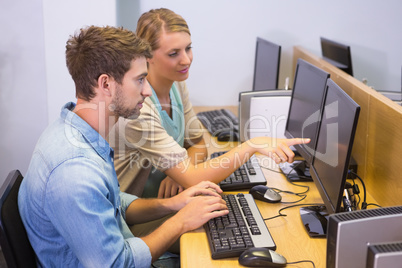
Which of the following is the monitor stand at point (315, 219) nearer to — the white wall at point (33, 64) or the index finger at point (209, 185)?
the index finger at point (209, 185)

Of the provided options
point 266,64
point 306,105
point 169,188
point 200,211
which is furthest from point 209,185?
point 266,64

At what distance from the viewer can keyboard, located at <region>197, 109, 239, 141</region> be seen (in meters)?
2.52

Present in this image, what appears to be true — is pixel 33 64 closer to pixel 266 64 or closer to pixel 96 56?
pixel 266 64

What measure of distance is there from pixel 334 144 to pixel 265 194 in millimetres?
353

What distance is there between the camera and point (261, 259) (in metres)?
1.22

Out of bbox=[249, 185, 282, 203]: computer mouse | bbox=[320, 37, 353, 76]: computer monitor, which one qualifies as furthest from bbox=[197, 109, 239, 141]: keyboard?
bbox=[249, 185, 282, 203]: computer mouse

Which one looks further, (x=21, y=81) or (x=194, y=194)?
(x=21, y=81)

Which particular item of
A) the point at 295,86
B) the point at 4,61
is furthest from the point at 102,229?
the point at 4,61

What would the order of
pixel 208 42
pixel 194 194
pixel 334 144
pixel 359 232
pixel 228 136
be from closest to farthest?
1. pixel 359 232
2. pixel 334 144
3. pixel 194 194
4. pixel 228 136
5. pixel 208 42

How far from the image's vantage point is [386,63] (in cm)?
313

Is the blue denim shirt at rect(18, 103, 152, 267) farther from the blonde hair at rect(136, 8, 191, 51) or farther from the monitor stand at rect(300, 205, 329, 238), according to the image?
the blonde hair at rect(136, 8, 191, 51)

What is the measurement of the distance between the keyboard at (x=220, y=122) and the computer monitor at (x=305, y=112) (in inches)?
18.8

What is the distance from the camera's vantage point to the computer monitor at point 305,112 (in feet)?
5.59

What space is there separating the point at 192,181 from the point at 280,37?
64.2 inches
